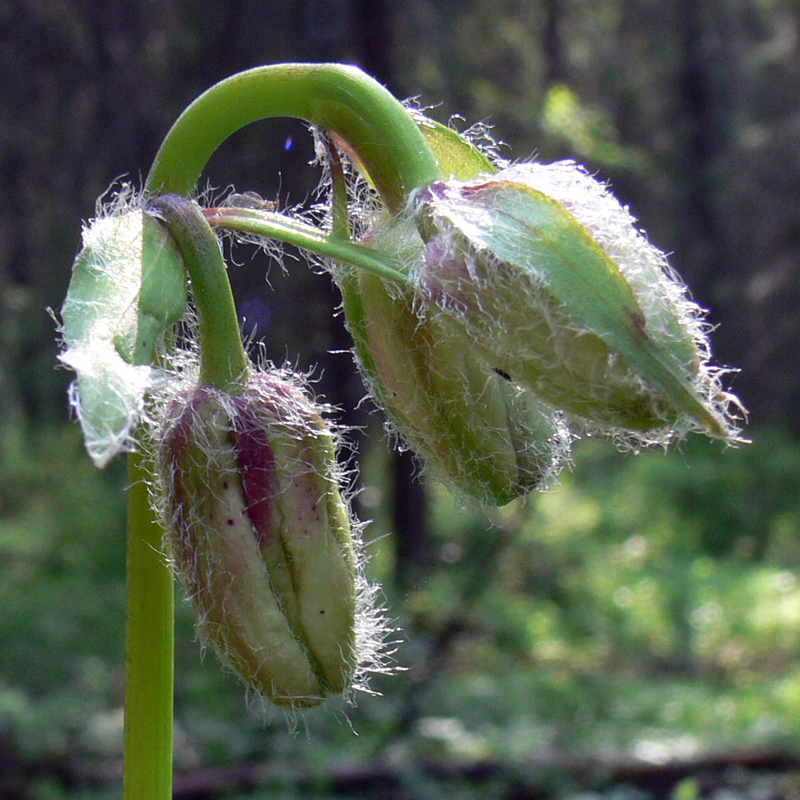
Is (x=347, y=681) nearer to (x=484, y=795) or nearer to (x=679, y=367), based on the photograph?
(x=679, y=367)

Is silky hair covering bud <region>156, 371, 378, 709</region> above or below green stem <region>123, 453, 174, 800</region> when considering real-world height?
above

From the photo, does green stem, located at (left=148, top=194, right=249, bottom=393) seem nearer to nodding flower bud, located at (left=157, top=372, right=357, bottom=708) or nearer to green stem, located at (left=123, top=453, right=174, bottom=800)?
nodding flower bud, located at (left=157, top=372, right=357, bottom=708)

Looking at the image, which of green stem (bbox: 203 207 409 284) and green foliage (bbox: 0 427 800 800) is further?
green foliage (bbox: 0 427 800 800)

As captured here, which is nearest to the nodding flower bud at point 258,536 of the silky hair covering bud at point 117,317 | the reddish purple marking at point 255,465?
the reddish purple marking at point 255,465

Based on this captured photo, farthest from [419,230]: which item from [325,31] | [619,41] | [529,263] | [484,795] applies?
[619,41]

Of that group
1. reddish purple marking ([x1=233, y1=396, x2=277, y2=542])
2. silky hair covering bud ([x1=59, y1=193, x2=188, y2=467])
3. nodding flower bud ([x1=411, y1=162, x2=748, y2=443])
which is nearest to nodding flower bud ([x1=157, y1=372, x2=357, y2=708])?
reddish purple marking ([x1=233, y1=396, x2=277, y2=542])

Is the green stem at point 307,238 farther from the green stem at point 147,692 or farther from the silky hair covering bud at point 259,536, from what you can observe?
the green stem at point 147,692
